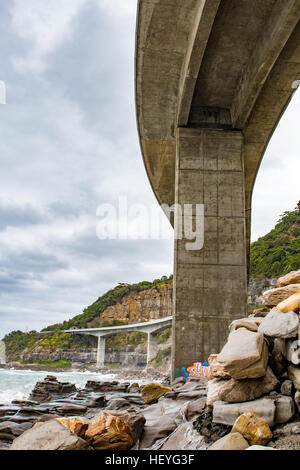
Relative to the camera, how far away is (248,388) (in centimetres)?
373

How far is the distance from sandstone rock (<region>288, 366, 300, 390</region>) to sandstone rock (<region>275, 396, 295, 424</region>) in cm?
15

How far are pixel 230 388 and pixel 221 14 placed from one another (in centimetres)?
993

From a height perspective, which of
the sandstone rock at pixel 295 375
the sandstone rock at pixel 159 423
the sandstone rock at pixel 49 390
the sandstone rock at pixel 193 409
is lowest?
the sandstone rock at pixel 49 390

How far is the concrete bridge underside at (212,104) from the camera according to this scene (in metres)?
10.2

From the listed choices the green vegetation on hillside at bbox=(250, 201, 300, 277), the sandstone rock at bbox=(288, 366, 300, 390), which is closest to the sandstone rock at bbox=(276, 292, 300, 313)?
the sandstone rock at bbox=(288, 366, 300, 390)

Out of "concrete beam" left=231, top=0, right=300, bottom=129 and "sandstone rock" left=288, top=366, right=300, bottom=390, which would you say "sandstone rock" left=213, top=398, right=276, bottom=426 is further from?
"concrete beam" left=231, top=0, right=300, bottom=129

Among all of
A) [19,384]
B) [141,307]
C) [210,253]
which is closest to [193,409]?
[210,253]

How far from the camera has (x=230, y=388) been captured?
381cm

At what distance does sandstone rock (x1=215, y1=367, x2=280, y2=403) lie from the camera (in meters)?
3.69

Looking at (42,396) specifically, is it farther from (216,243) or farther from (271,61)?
(271,61)

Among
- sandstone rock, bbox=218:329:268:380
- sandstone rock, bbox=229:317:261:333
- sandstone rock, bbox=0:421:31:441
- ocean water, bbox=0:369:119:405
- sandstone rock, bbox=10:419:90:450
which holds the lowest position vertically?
ocean water, bbox=0:369:119:405

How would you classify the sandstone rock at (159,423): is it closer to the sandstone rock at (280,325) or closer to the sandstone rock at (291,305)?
the sandstone rock at (280,325)

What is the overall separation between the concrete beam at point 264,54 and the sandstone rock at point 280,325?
8266 millimetres

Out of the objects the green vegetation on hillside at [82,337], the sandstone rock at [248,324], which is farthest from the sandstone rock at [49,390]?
the green vegetation on hillside at [82,337]
